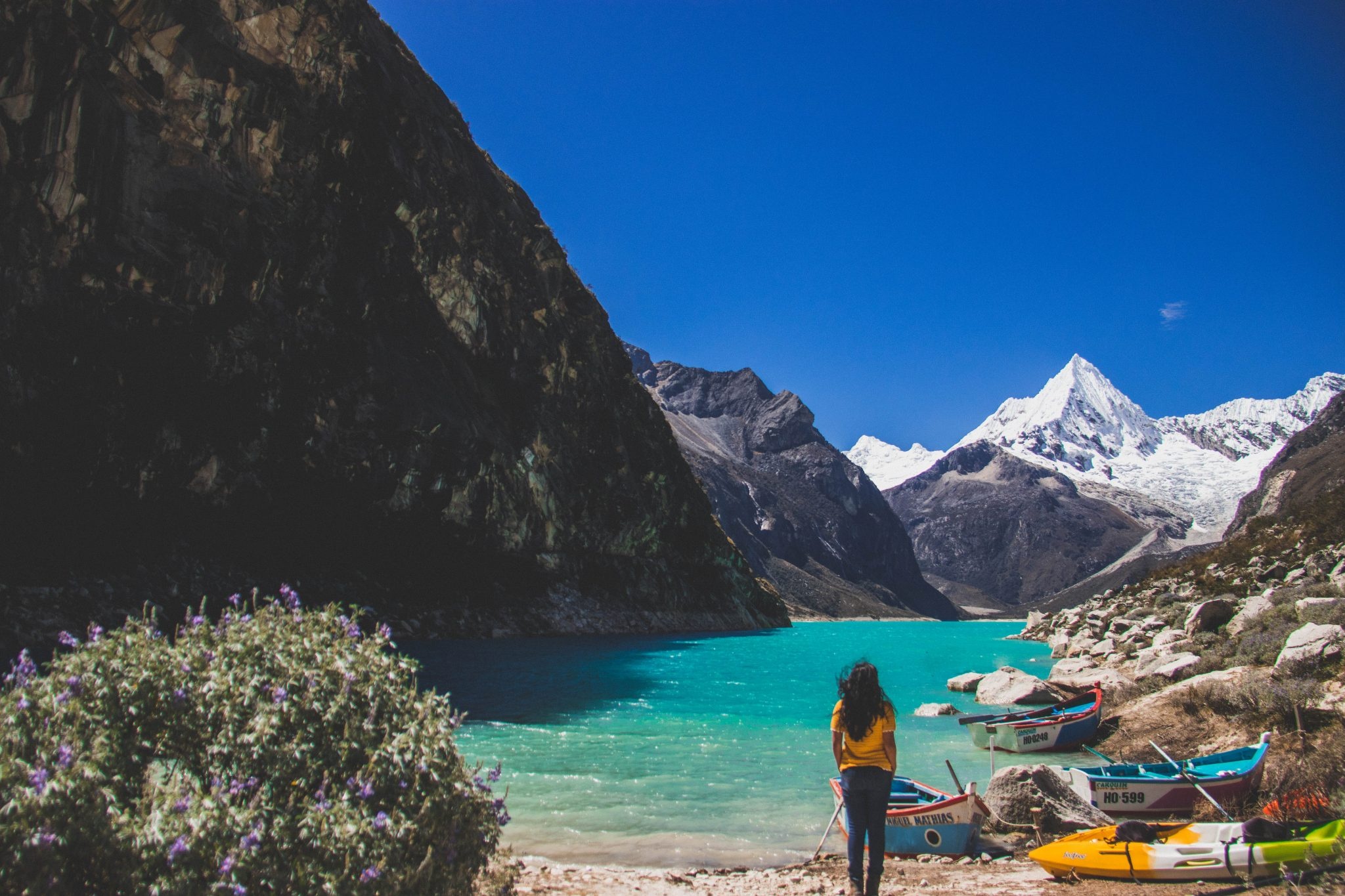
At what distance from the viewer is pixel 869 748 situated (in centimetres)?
799

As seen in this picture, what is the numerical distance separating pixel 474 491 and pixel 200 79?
3145 cm

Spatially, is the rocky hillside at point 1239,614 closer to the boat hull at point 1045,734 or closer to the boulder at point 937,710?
the boat hull at point 1045,734

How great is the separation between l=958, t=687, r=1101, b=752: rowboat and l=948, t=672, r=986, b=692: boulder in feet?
43.4

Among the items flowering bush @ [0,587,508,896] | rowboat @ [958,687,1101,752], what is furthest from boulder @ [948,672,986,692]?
flowering bush @ [0,587,508,896]

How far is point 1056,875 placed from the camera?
9.19 metres

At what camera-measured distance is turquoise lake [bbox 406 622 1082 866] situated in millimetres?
11867

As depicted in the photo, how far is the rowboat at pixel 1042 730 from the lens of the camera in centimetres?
1930

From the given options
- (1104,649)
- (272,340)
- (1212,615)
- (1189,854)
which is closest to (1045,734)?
(1189,854)

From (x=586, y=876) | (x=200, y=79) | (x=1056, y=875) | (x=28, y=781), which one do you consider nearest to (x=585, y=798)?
(x=586, y=876)

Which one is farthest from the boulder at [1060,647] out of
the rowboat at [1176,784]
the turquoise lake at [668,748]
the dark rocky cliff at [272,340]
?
the rowboat at [1176,784]

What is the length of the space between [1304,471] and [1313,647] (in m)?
124

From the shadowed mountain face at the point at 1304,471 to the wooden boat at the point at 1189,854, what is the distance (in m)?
58.6

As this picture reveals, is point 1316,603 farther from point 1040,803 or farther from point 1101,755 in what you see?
point 1040,803

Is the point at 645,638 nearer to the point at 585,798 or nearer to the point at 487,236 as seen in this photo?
the point at 487,236
